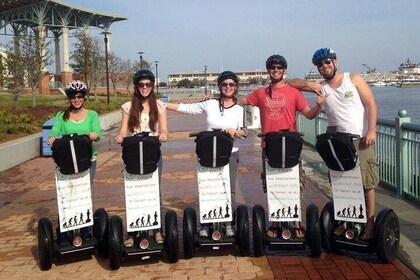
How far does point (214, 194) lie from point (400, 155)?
354 centimetres

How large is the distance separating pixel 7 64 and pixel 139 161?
71.1 feet

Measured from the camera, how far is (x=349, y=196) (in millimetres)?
4914

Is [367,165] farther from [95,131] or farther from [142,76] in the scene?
[95,131]

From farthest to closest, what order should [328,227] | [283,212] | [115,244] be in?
[328,227] → [283,212] → [115,244]

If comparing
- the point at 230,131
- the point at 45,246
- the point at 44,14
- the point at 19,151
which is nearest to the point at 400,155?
the point at 230,131

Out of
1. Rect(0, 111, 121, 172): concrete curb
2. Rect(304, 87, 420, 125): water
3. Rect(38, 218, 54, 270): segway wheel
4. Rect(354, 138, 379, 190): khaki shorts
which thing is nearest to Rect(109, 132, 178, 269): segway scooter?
Rect(38, 218, 54, 270): segway wheel

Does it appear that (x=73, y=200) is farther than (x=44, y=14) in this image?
No

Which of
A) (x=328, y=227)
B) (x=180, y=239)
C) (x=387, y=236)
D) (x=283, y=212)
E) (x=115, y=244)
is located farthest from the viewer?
(x=180, y=239)

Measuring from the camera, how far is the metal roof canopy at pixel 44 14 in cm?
6475

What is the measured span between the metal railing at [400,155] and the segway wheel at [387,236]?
89.8 inches

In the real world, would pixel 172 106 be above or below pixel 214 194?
above

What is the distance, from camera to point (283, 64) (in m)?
4.99

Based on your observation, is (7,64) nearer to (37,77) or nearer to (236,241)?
(37,77)

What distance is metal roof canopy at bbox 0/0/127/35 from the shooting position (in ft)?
212
